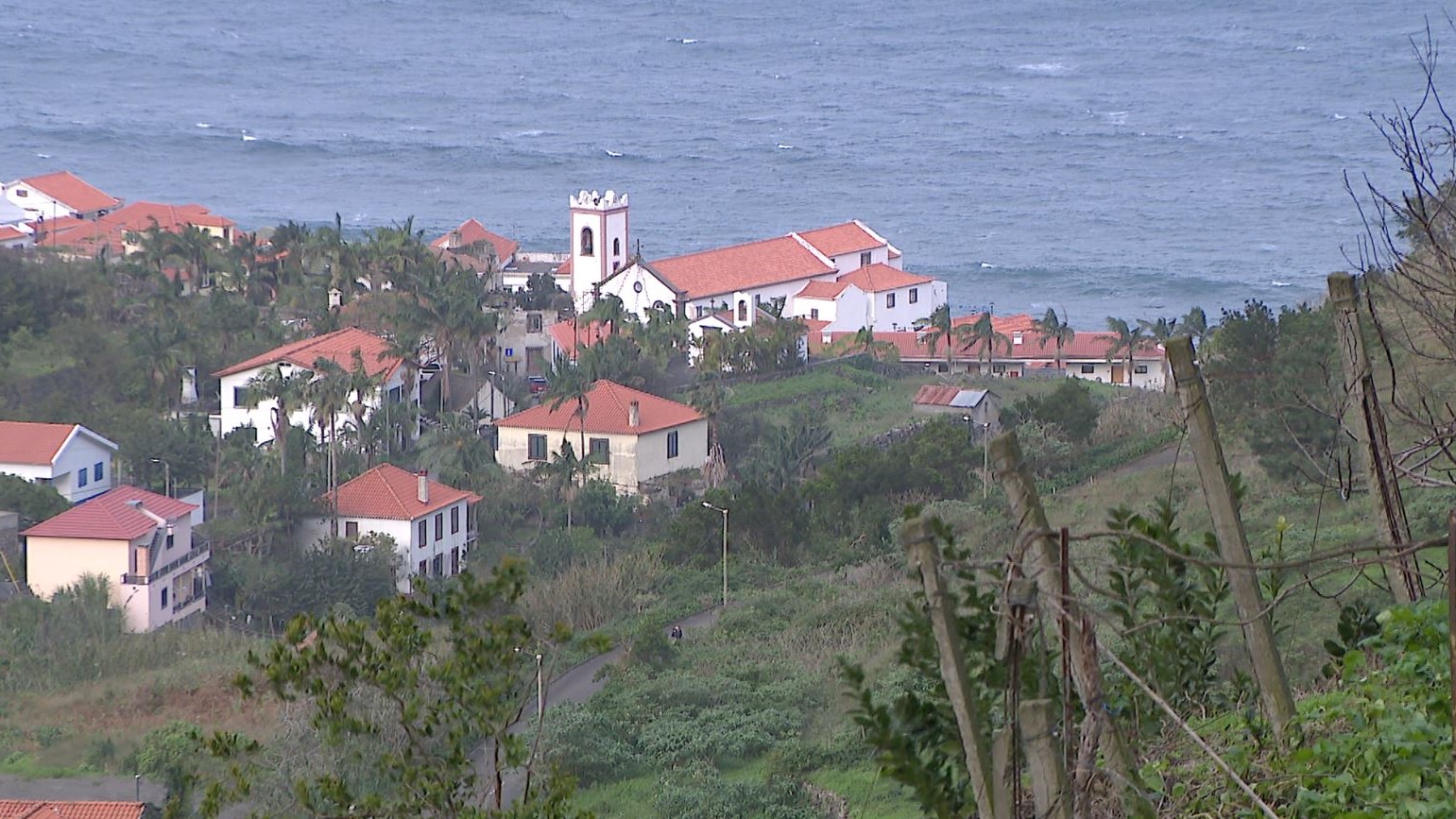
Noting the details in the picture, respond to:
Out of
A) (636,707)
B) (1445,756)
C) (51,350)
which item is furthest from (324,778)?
(51,350)

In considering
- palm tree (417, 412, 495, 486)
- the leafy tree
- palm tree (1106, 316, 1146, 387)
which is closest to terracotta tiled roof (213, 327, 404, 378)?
palm tree (417, 412, 495, 486)

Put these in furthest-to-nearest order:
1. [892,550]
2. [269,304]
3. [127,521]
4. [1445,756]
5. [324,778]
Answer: [269,304], [127,521], [892,550], [324,778], [1445,756]

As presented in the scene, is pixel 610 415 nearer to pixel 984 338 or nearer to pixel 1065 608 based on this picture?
pixel 984 338

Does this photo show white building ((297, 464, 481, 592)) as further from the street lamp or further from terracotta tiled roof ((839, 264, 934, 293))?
terracotta tiled roof ((839, 264, 934, 293))

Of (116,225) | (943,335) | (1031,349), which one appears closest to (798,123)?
(116,225)

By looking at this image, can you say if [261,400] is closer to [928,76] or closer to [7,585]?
[7,585]

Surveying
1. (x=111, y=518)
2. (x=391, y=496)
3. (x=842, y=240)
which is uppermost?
(x=842, y=240)
